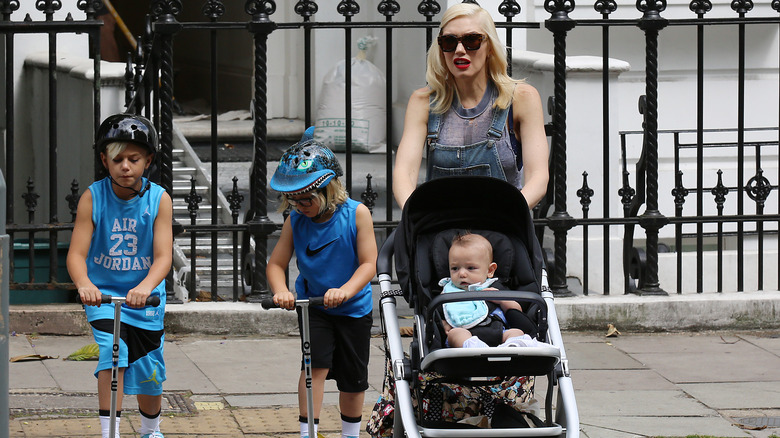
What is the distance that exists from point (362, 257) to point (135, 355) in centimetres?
104

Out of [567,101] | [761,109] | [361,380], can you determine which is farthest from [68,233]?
[761,109]

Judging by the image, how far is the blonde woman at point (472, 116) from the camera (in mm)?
4488

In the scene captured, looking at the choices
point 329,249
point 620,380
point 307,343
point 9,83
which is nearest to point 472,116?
point 329,249

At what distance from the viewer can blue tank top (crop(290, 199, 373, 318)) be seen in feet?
15.6

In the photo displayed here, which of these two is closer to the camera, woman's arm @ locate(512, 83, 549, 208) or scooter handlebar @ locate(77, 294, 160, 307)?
scooter handlebar @ locate(77, 294, 160, 307)

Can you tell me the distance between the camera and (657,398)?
6176mm

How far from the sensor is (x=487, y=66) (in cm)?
461

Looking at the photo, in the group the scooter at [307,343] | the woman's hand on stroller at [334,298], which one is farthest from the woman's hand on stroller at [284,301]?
the woman's hand on stroller at [334,298]

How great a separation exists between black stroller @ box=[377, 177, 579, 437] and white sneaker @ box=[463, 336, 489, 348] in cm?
8

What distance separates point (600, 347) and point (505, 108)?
3226 mm

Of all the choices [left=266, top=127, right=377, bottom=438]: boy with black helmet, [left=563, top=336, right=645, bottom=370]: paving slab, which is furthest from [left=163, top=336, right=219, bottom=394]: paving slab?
[left=563, top=336, right=645, bottom=370]: paving slab

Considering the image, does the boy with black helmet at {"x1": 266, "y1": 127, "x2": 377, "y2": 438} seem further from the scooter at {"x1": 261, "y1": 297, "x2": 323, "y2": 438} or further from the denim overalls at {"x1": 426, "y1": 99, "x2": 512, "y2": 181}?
the denim overalls at {"x1": 426, "y1": 99, "x2": 512, "y2": 181}

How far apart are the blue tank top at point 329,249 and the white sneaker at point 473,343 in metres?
1.08

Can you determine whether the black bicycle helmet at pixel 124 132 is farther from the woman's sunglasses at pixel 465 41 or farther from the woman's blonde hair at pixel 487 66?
the woman's sunglasses at pixel 465 41
